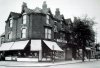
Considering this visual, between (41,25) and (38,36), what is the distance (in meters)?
1.63

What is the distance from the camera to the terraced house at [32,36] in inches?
976

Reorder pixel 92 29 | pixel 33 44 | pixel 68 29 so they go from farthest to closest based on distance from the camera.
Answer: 1. pixel 68 29
2. pixel 92 29
3. pixel 33 44

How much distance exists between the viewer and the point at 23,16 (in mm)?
26812

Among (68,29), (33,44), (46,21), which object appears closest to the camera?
(33,44)

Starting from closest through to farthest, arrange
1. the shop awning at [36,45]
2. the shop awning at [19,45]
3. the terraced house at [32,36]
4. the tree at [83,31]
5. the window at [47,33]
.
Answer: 1. the shop awning at [36,45]
2. the shop awning at [19,45]
3. the terraced house at [32,36]
4. the window at [47,33]
5. the tree at [83,31]

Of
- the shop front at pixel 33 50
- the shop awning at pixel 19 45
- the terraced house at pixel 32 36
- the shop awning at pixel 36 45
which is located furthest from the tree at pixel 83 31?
the shop awning at pixel 19 45

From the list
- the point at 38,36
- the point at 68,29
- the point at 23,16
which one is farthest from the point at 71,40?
the point at 23,16

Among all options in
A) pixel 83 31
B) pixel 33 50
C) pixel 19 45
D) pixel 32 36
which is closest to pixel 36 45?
pixel 33 50

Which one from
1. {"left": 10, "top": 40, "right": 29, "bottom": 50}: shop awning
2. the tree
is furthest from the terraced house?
the tree

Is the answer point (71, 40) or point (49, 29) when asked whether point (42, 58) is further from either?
point (71, 40)

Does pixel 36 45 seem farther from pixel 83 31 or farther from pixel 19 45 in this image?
pixel 83 31

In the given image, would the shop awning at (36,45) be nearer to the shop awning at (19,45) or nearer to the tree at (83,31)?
the shop awning at (19,45)

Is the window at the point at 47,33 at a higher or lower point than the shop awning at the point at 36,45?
higher

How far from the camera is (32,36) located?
25.2m
